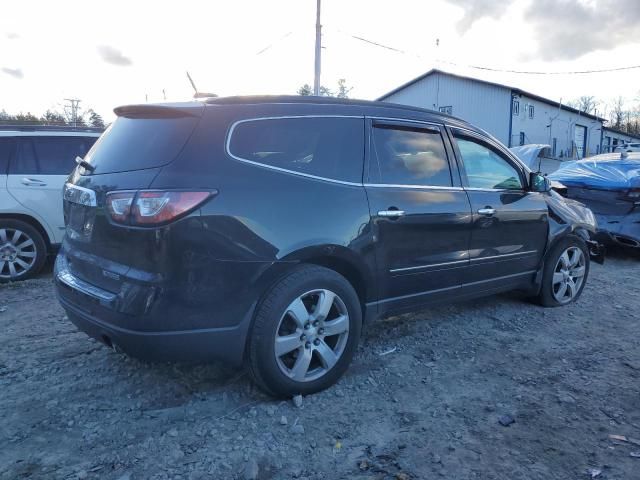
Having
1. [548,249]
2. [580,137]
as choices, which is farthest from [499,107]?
[548,249]

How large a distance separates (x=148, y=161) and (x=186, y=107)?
0.38 metres

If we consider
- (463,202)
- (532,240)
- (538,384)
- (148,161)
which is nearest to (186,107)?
(148,161)

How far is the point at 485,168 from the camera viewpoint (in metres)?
4.32

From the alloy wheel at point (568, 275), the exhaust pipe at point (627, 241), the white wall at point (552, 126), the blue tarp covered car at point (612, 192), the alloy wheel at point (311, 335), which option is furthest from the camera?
the white wall at point (552, 126)

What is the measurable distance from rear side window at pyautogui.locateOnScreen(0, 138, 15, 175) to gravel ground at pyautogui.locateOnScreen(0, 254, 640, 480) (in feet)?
7.07

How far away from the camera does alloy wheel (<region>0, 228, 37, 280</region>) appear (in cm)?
564

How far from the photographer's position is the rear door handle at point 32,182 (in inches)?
225

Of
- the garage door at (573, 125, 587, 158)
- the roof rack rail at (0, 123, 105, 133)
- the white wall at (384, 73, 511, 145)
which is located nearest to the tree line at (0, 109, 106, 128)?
the roof rack rail at (0, 123, 105, 133)

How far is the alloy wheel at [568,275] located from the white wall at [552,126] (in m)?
29.8

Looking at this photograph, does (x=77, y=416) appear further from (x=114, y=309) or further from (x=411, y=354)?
(x=411, y=354)

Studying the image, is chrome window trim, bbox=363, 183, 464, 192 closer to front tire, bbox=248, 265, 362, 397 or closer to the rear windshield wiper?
front tire, bbox=248, 265, 362, 397

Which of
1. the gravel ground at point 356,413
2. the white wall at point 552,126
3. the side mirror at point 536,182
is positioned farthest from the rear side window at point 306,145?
the white wall at point 552,126

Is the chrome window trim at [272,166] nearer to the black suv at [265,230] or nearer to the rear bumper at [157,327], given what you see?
the black suv at [265,230]

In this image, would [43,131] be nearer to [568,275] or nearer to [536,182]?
[536,182]
